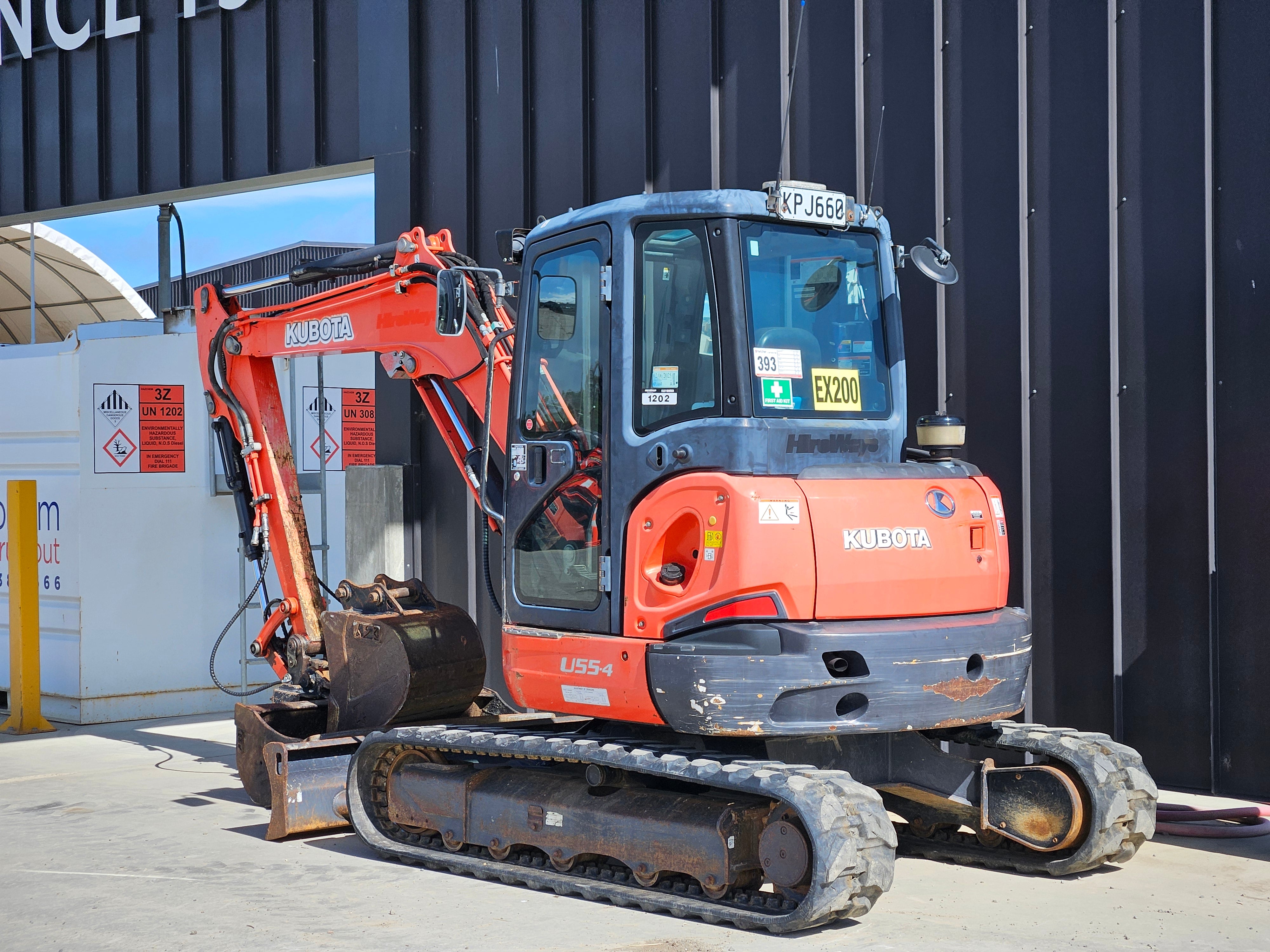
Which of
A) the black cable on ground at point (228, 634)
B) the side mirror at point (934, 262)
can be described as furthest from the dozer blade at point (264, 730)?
the side mirror at point (934, 262)

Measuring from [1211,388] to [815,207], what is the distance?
335 cm

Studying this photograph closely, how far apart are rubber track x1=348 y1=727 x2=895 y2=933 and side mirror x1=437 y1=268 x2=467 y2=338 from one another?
2.03 m

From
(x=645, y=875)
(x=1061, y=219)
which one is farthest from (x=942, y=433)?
(x=1061, y=219)

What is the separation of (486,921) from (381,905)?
576 millimetres

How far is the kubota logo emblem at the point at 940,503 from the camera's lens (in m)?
6.65

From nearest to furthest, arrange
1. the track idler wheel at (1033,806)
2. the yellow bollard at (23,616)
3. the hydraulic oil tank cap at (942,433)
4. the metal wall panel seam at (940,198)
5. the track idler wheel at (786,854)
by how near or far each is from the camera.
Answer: the track idler wheel at (786,854)
the track idler wheel at (1033,806)
the hydraulic oil tank cap at (942,433)
the metal wall panel seam at (940,198)
the yellow bollard at (23,616)

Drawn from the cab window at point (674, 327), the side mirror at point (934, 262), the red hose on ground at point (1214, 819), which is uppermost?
the side mirror at point (934, 262)

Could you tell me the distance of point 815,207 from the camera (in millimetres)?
6719

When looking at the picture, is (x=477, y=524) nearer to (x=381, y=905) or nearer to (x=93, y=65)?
(x=381, y=905)

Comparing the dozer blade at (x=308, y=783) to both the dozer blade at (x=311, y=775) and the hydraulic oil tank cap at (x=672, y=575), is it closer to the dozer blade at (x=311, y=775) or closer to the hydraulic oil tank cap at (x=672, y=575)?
the dozer blade at (x=311, y=775)

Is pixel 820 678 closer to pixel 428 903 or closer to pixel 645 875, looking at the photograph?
pixel 645 875

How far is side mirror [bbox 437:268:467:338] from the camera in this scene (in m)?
7.15

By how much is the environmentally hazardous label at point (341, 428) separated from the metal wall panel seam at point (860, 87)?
559 centimetres

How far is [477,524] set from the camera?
11859 millimetres
